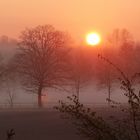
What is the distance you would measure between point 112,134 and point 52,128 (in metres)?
33.5

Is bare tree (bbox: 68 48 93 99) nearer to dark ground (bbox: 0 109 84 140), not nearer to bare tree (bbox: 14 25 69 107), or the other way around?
bare tree (bbox: 14 25 69 107)

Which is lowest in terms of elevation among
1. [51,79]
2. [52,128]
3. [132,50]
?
[52,128]

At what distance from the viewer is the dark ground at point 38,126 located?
34594mm

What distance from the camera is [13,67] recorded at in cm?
6544

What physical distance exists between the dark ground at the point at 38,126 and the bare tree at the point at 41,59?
17592mm

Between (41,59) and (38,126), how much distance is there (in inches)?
1080

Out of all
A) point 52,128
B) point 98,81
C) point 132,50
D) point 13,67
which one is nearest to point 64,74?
point 13,67

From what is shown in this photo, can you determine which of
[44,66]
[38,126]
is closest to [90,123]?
[38,126]

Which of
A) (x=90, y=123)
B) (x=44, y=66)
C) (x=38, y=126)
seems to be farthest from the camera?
(x=44, y=66)

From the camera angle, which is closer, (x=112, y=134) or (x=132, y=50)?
(x=112, y=134)

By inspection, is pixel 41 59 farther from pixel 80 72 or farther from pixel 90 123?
pixel 90 123

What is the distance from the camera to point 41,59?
66.8m

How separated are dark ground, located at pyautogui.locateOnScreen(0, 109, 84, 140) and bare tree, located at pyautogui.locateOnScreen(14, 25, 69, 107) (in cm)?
1759

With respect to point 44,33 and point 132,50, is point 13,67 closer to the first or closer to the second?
point 44,33
